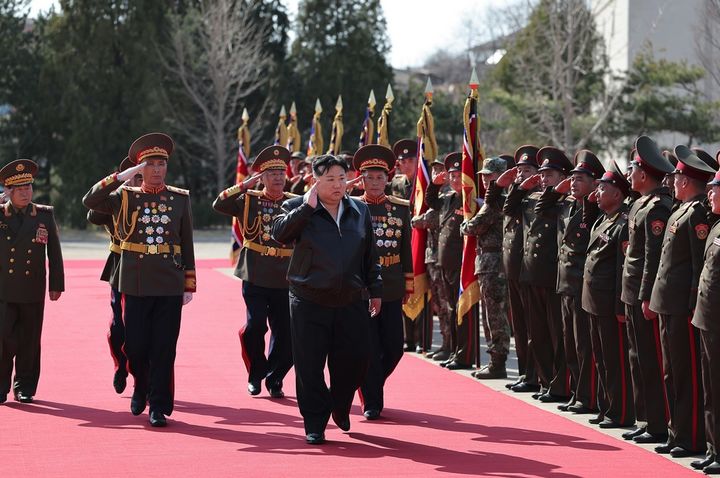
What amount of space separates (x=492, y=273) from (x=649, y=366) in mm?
3106

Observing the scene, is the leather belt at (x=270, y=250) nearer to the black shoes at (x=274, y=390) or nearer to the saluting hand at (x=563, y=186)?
the black shoes at (x=274, y=390)

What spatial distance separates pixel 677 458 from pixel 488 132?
44.8 meters

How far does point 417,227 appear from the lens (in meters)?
12.7

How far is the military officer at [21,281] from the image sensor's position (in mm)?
9828

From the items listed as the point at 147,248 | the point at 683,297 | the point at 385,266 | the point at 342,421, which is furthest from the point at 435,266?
the point at 683,297

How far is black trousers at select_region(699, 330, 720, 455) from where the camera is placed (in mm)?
7316

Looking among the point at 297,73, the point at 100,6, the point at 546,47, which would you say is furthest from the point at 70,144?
the point at 546,47

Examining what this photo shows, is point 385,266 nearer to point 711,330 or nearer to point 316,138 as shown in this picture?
point 711,330

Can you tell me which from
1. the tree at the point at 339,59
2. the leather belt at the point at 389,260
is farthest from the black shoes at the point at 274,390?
the tree at the point at 339,59

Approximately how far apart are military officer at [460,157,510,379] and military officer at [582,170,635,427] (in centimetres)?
227

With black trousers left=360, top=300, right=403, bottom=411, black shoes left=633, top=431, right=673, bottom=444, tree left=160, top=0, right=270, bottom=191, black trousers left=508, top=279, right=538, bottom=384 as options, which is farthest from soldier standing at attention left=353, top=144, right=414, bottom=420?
tree left=160, top=0, right=270, bottom=191

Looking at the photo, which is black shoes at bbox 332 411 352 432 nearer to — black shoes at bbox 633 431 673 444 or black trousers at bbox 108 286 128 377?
black shoes at bbox 633 431 673 444

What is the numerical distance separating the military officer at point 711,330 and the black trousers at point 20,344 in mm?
5277

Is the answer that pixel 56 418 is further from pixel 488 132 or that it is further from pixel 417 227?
pixel 488 132
